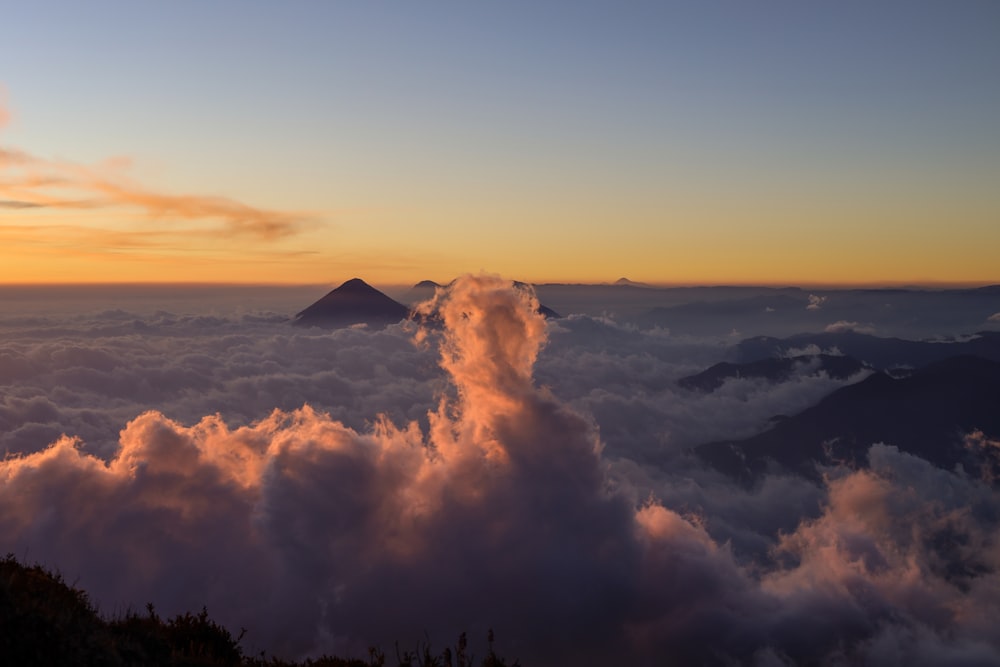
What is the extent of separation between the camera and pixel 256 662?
1775 centimetres

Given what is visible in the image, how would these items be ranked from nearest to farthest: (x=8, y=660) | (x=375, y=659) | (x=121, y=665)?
(x=8, y=660)
(x=121, y=665)
(x=375, y=659)

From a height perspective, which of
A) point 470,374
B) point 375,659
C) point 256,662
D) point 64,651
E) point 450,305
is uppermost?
point 450,305

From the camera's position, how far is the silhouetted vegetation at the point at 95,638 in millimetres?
12055

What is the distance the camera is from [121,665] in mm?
13172

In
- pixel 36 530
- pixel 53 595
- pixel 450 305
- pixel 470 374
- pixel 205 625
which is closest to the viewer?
pixel 53 595

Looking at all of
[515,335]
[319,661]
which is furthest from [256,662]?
[515,335]

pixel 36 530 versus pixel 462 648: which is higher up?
pixel 462 648

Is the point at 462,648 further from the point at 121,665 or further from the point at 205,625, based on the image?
the point at 205,625

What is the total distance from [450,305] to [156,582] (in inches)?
6850

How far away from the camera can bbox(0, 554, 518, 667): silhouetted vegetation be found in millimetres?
12055

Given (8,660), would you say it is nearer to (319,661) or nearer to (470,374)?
(319,661)

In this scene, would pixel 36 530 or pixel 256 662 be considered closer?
pixel 256 662

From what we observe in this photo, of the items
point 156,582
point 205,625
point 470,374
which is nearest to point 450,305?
point 205,625

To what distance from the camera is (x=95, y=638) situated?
514 inches
